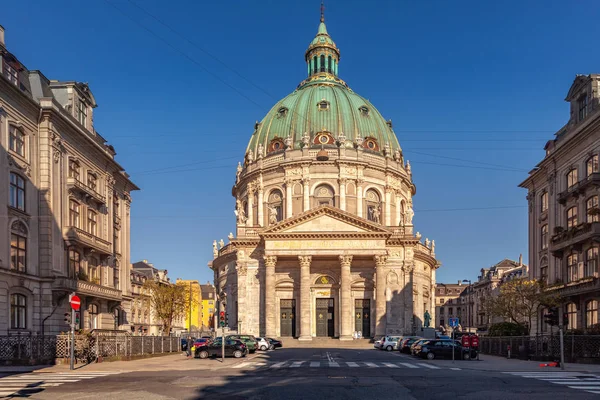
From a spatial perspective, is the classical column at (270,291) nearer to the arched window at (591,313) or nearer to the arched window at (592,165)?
the arched window at (591,313)

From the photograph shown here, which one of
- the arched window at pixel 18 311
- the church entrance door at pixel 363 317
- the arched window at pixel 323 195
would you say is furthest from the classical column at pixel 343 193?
the arched window at pixel 18 311

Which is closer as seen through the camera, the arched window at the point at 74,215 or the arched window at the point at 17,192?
the arched window at the point at 17,192

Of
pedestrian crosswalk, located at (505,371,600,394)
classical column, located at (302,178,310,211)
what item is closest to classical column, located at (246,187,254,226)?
classical column, located at (302,178,310,211)

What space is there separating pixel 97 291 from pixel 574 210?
35851mm

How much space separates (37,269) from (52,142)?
7.99 m

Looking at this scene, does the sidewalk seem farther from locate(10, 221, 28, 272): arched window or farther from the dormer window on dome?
the dormer window on dome

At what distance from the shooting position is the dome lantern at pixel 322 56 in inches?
4257

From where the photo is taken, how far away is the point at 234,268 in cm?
8862

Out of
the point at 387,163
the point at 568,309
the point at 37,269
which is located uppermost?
the point at 387,163

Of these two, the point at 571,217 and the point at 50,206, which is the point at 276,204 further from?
the point at 50,206

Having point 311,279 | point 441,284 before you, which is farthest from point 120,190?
point 441,284

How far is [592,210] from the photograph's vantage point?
45.9m

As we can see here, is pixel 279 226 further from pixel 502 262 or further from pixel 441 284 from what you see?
pixel 441 284

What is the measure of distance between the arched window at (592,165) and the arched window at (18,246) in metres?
37.7
